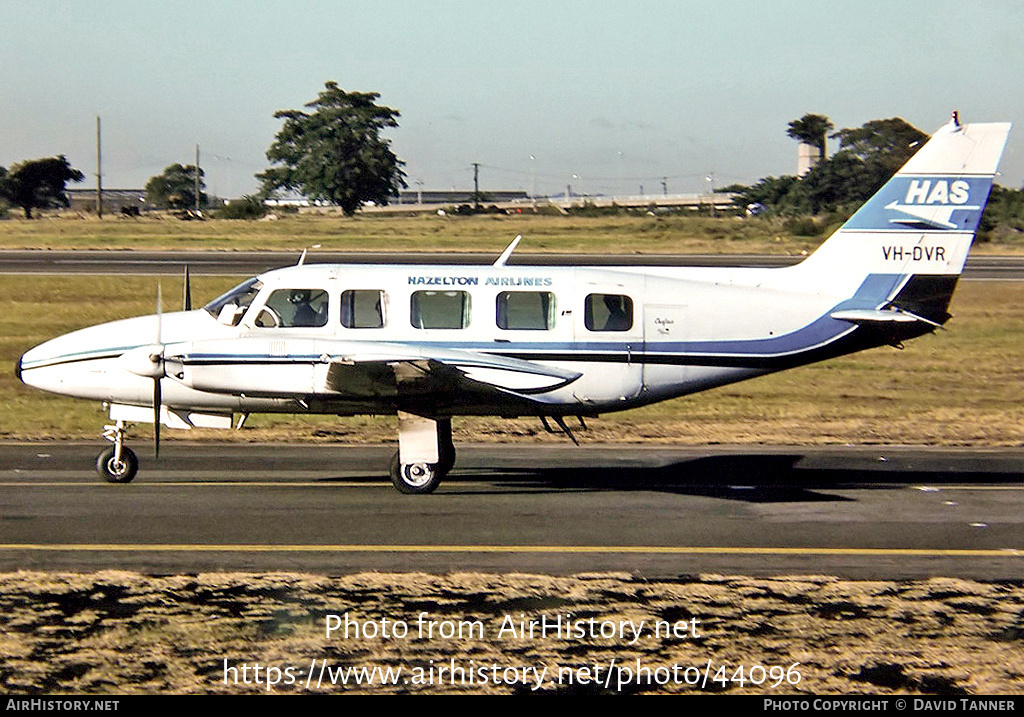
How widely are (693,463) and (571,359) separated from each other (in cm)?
332

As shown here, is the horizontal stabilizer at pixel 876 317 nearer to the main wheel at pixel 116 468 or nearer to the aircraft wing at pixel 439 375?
the aircraft wing at pixel 439 375

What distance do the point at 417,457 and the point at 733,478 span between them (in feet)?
14.4

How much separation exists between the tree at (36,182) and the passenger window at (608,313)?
97800 millimetres

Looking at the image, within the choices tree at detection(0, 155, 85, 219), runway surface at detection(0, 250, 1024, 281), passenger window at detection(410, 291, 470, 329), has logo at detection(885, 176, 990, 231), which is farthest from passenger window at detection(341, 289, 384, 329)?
tree at detection(0, 155, 85, 219)

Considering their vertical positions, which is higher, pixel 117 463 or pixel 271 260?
pixel 271 260

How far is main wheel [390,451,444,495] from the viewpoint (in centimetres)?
1475

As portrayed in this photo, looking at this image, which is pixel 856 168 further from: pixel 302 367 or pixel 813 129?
pixel 302 367

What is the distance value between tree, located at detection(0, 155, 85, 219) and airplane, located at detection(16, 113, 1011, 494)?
96059 millimetres

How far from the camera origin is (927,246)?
1572cm

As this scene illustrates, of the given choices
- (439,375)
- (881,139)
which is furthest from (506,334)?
(881,139)

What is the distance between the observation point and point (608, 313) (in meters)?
15.2

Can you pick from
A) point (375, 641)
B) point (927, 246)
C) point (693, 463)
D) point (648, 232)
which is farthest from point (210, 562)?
point (648, 232)

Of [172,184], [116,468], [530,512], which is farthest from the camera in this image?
[172,184]

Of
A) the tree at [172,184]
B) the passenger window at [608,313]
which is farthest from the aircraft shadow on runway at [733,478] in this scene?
the tree at [172,184]
